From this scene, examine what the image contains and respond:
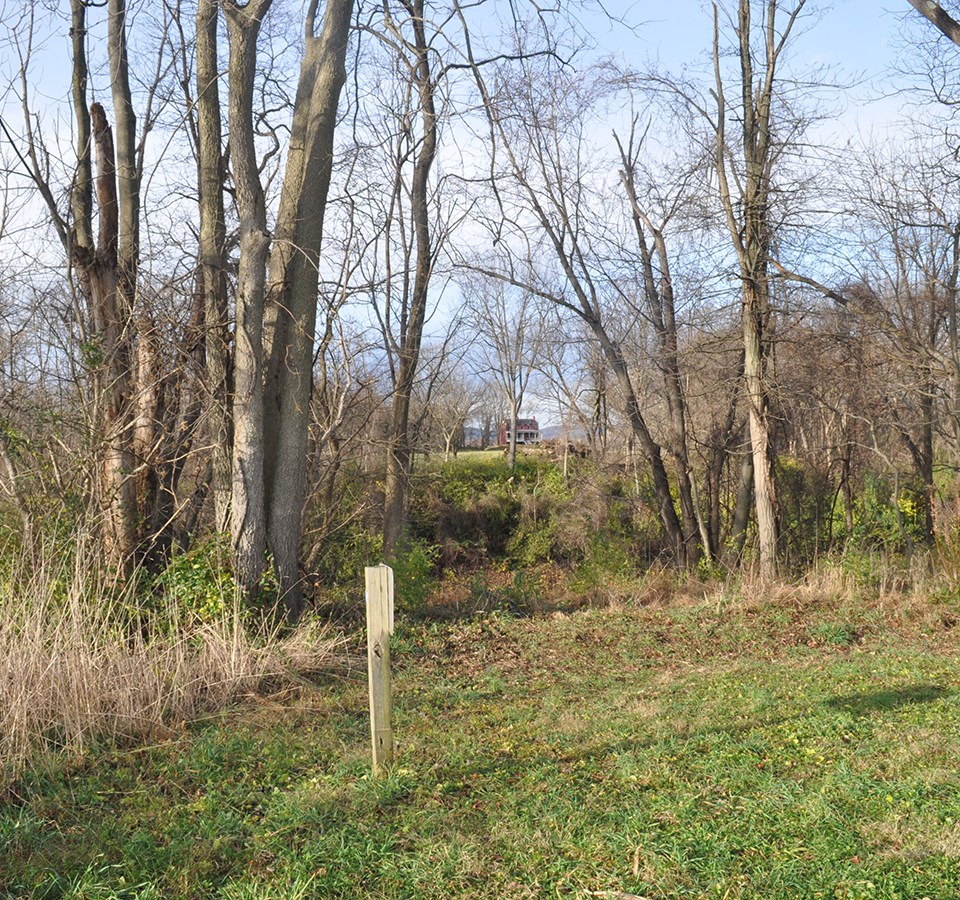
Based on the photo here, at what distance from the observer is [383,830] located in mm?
3998

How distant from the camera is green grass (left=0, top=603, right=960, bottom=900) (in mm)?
3562

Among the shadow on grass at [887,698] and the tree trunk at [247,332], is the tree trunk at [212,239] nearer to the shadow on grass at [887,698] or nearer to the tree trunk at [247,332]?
the tree trunk at [247,332]

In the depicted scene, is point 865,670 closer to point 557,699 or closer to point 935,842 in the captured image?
point 557,699

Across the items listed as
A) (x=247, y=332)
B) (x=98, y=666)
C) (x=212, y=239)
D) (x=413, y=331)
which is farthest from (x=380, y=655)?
(x=413, y=331)

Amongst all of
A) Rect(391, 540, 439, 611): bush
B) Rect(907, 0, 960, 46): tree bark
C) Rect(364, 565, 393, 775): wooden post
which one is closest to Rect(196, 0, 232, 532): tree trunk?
Rect(391, 540, 439, 611): bush

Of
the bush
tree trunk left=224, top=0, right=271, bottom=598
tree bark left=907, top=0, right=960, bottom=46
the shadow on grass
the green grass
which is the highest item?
tree bark left=907, top=0, right=960, bottom=46

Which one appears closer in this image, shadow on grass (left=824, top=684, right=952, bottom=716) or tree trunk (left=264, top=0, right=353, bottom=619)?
shadow on grass (left=824, top=684, right=952, bottom=716)

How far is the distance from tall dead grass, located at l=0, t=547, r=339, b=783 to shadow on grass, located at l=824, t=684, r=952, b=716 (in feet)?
12.5

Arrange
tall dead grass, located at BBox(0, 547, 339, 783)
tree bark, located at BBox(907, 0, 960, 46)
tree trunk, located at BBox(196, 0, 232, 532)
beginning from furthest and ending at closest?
tree trunk, located at BBox(196, 0, 232, 532)
tree bark, located at BBox(907, 0, 960, 46)
tall dead grass, located at BBox(0, 547, 339, 783)

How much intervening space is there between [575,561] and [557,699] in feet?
48.0

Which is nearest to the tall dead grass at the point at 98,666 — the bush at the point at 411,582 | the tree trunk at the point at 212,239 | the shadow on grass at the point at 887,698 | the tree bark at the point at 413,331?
the tree trunk at the point at 212,239

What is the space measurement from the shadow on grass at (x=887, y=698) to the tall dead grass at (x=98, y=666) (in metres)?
3.80

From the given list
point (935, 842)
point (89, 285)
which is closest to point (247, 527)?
point (89, 285)

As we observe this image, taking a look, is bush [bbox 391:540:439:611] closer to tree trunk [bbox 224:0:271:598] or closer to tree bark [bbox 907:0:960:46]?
tree trunk [bbox 224:0:271:598]
